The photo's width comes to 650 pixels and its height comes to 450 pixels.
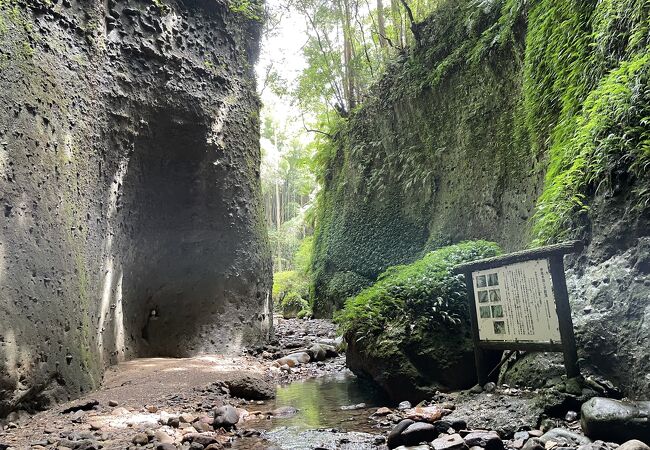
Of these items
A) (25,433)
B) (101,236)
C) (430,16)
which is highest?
(430,16)

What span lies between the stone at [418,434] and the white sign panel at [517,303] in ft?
4.66

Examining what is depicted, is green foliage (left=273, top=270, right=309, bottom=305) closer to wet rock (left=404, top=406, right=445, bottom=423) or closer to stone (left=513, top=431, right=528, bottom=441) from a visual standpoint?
wet rock (left=404, top=406, right=445, bottom=423)

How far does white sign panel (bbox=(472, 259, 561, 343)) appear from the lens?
4.30 meters

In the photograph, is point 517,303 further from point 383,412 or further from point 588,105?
point 588,105

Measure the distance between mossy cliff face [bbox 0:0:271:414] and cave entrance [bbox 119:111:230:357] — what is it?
0.09 ft

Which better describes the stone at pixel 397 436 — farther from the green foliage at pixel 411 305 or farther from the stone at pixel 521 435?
the green foliage at pixel 411 305

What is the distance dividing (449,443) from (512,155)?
6593 mm

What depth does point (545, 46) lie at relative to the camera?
747 cm

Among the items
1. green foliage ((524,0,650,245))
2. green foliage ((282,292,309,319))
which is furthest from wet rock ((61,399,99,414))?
green foliage ((282,292,309,319))

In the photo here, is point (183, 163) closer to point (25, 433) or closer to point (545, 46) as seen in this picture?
point (25, 433)

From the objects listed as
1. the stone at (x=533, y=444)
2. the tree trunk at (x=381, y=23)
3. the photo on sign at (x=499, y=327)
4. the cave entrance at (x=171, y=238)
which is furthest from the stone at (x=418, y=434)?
the tree trunk at (x=381, y=23)

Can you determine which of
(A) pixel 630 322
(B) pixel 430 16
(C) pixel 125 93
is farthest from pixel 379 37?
(A) pixel 630 322

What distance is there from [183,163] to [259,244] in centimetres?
252

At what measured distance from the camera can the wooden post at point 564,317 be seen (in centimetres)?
403
